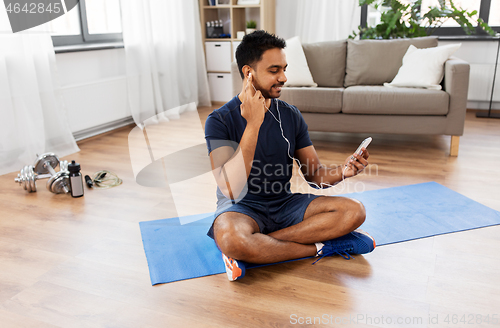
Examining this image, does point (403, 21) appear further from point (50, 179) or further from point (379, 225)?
point (50, 179)

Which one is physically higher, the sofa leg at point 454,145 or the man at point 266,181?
the man at point 266,181

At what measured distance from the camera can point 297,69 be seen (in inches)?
143

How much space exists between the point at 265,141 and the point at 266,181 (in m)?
0.16

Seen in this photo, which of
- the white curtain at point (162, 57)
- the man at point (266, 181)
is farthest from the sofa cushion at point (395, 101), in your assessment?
the white curtain at point (162, 57)

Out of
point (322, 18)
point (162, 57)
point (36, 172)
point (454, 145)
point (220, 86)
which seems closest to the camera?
point (36, 172)

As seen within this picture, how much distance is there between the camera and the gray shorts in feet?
5.61

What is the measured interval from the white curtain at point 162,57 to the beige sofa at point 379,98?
118 cm

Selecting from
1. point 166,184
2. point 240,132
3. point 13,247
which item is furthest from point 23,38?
point 240,132

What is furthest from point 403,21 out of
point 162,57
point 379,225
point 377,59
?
point 379,225

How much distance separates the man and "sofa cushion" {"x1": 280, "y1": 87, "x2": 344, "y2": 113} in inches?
62.3

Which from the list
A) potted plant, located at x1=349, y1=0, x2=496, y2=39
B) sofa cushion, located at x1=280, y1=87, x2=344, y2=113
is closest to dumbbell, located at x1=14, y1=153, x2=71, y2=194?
sofa cushion, located at x1=280, y1=87, x2=344, y2=113

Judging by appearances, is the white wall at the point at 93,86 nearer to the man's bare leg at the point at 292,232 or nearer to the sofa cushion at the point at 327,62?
the sofa cushion at the point at 327,62

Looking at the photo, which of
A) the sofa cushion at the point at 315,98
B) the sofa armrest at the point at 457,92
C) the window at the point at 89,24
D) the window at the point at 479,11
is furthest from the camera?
the window at the point at 479,11

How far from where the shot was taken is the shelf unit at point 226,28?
16.7 ft
